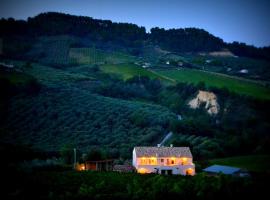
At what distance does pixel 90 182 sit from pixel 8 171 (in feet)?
21.1

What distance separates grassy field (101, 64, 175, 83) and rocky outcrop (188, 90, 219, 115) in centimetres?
923

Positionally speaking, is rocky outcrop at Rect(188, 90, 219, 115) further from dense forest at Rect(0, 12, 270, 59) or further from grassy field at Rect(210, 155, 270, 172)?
dense forest at Rect(0, 12, 270, 59)

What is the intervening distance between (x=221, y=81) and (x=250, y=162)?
1348 inches

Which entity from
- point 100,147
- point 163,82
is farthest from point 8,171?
point 163,82

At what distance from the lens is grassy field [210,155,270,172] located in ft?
164

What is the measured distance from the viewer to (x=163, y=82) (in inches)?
3506

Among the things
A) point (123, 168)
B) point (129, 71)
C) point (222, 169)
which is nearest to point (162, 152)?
point (123, 168)

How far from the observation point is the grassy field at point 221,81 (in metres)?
76.0

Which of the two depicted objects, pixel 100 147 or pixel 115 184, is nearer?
pixel 115 184

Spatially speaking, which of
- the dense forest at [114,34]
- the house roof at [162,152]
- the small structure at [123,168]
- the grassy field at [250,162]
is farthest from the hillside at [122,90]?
the small structure at [123,168]

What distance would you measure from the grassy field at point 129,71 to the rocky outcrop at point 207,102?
9.23 meters

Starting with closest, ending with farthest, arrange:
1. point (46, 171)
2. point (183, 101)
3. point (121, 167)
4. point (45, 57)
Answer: point (46, 171)
point (121, 167)
point (183, 101)
point (45, 57)

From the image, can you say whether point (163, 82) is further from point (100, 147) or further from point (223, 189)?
point (223, 189)

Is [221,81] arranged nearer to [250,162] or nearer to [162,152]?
[250,162]
